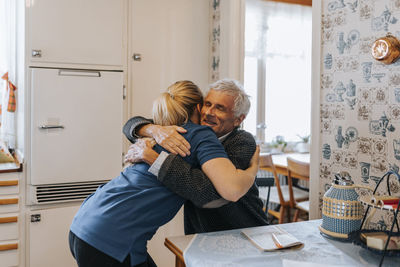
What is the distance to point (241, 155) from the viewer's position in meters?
1.47

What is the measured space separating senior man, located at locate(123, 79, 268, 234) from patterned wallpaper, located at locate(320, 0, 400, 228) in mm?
400

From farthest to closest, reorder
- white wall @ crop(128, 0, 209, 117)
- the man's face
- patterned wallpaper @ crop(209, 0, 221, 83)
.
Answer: patterned wallpaper @ crop(209, 0, 221, 83)
white wall @ crop(128, 0, 209, 117)
the man's face

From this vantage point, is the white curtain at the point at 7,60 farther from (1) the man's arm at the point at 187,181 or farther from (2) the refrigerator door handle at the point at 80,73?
(1) the man's arm at the point at 187,181

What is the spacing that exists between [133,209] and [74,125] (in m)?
1.26

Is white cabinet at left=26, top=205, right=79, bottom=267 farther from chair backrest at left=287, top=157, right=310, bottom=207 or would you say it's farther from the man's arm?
chair backrest at left=287, top=157, right=310, bottom=207

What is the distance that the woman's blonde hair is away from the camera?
4.66ft

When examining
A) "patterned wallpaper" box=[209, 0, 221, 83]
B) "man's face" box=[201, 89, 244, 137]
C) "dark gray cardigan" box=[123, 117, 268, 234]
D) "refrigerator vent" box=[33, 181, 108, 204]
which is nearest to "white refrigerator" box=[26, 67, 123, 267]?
"refrigerator vent" box=[33, 181, 108, 204]

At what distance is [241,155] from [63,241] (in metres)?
1.47

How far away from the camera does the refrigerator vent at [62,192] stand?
230 cm

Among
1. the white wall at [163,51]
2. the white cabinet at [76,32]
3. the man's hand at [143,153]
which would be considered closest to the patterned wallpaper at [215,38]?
the white wall at [163,51]

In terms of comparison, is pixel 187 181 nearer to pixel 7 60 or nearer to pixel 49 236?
pixel 49 236

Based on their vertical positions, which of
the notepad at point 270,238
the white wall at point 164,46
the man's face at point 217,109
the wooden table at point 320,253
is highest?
the white wall at point 164,46

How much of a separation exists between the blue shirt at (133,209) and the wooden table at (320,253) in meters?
0.11

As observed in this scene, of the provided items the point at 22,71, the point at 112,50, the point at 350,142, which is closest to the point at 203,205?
the point at 350,142
